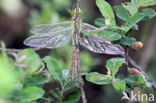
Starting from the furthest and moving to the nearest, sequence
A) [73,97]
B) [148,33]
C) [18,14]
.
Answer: [18,14]
[148,33]
[73,97]

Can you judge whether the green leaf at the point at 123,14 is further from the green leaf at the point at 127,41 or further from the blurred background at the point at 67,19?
the blurred background at the point at 67,19

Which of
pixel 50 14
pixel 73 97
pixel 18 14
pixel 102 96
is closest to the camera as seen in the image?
pixel 73 97

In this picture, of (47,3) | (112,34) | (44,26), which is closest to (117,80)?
(112,34)

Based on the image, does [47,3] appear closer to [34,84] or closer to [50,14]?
[50,14]

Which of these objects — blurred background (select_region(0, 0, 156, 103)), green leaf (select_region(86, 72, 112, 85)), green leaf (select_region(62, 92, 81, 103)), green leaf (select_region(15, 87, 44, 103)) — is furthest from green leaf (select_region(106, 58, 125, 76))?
blurred background (select_region(0, 0, 156, 103))

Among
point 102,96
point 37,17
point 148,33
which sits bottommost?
point 102,96

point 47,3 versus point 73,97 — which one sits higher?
point 47,3

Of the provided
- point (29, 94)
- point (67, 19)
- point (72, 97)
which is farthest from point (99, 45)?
point (67, 19)
